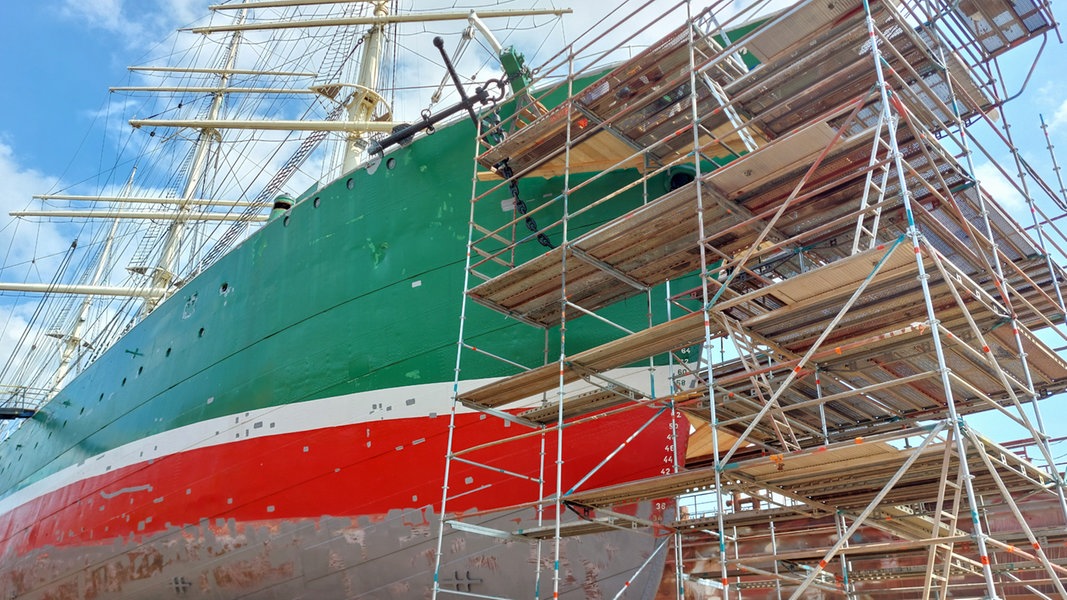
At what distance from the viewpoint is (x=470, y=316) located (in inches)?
413

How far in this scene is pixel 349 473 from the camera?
10.7 meters

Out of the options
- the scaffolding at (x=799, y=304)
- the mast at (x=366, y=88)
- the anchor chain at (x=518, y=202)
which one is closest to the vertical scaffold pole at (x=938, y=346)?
the scaffolding at (x=799, y=304)

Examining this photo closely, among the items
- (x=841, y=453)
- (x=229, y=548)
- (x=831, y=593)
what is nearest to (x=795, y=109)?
(x=841, y=453)

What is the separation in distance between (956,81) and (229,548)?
36.2 feet

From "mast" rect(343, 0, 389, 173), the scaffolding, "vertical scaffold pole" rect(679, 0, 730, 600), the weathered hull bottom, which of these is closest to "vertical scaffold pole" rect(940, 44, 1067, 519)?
the scaffolding

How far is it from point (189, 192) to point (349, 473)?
23.3m

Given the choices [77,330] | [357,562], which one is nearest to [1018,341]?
[357,562]

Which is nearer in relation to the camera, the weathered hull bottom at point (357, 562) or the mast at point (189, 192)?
the weathered hull bottom at point (357, 562)

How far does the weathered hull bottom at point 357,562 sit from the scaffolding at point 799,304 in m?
0.26

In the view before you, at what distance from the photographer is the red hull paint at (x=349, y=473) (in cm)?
914

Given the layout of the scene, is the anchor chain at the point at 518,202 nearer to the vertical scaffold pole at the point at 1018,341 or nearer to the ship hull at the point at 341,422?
the ship hull at the point at 341,422

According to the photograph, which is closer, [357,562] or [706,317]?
[706,317]

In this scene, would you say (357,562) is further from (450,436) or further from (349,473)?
(450,436)

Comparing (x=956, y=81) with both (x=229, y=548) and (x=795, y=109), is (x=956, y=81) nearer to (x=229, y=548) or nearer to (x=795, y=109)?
(x=795, y=109)
